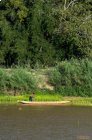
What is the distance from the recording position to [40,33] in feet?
137

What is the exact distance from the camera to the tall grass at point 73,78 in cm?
3512

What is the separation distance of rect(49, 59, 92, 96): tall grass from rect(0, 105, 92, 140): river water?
3.89 metres

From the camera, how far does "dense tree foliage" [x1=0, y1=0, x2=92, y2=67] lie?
1615 inches

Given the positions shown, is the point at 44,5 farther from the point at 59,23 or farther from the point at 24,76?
the point at 24,76

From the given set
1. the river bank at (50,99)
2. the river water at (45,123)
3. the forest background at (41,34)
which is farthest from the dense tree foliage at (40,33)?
the river water at (45,123)

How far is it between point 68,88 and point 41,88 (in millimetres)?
1828

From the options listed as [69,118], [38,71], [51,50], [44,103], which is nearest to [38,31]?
[51,50]

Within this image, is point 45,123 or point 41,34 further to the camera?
point 41,34

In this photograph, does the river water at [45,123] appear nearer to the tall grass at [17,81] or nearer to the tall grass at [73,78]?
the tall grass at [17,81]

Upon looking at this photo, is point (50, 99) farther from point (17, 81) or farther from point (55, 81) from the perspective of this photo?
point (17, 81)

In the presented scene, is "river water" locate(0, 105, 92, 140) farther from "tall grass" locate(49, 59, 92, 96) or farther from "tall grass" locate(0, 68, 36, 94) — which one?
"tall grass" locate(49, 59, 92, 96)

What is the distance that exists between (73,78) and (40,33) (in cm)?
757

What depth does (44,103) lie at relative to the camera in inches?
1277

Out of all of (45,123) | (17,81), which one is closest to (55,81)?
(17,81)
